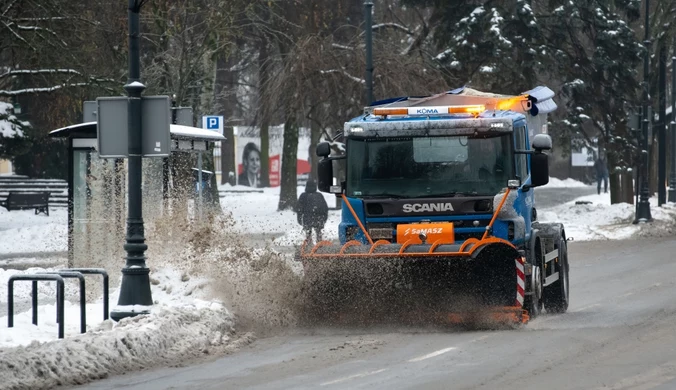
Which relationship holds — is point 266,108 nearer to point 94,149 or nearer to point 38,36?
point 38,36

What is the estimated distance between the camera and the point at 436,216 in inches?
A: 591

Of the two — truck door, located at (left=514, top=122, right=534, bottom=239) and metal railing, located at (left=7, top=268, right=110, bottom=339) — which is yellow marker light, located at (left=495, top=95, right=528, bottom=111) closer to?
truck door, located at (left=514, top=122, right=534, bottom=239)

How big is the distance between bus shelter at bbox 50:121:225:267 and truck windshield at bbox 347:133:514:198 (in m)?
5.61

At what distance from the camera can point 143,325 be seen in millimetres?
12734

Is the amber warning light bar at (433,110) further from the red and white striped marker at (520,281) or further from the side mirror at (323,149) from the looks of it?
the red and white striped marker at (520,281)

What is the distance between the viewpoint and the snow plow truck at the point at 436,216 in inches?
562

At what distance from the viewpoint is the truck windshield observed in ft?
49.8

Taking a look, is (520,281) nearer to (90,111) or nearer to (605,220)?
(90,111)

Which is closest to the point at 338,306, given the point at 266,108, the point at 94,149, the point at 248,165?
the point at 94,149

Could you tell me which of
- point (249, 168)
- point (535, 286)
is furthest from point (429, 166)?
point (249, 168)

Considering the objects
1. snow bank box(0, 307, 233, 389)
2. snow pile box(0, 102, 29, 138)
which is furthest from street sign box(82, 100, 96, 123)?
snow pile box(0, 102, 29, 138)

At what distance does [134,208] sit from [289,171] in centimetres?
2866

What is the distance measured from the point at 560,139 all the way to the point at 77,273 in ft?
102

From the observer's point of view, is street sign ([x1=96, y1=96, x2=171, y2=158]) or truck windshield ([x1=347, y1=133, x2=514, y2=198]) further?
truck windshield ([x1=347, y1=133, x2=514, y2=198])
